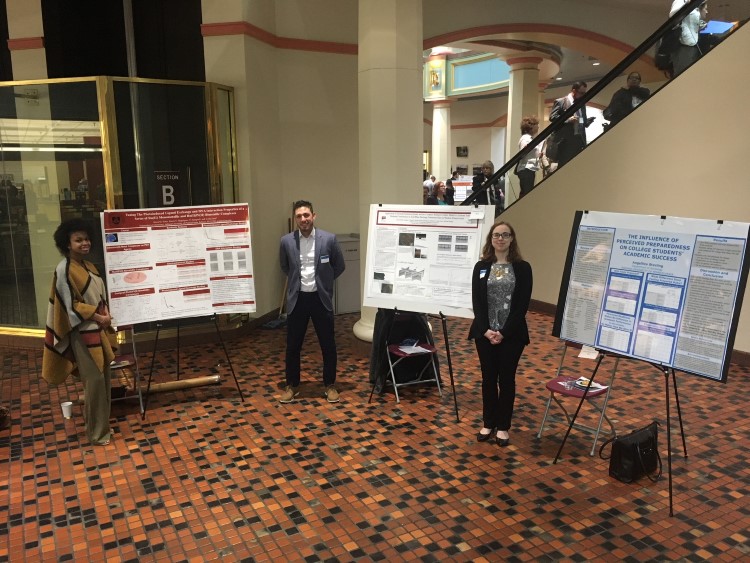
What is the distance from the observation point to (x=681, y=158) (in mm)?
5953

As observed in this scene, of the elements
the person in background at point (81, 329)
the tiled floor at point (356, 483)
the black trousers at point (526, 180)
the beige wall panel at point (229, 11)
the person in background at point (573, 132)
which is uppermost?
the beige wall panel at point (229, 11)

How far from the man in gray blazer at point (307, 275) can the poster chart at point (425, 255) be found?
1.07ft

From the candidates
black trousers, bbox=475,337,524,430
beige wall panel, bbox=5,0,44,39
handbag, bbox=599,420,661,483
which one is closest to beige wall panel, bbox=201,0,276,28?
beige wall panel, bbox=5,0,44,39

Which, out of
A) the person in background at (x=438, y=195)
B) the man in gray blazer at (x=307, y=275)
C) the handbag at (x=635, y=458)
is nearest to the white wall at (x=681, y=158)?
the handbag at (x=635, y=458)

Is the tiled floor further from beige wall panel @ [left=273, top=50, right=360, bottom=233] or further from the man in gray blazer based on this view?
beige wall panel @ [left=273, top=50, right=360, bottom=233]

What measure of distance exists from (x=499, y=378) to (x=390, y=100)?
296cm

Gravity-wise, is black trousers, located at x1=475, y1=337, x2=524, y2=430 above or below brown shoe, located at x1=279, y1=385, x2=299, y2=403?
above

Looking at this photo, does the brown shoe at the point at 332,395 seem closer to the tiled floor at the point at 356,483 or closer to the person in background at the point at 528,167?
the tiled floor at the point at 356,483

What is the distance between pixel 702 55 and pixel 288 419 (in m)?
5.04

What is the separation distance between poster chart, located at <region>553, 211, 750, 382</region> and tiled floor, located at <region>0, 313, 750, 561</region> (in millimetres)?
891

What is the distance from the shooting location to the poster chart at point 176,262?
4.59 m

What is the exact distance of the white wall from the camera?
5477 millimetres

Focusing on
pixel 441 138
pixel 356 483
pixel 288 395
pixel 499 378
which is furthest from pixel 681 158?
pixel 441 138

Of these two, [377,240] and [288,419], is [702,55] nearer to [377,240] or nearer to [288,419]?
[377,240]
